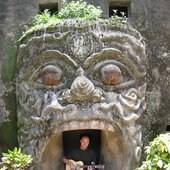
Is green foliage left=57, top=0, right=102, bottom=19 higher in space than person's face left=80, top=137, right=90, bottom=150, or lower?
higher

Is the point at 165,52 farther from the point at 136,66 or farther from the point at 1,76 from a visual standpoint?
the point at 1,76

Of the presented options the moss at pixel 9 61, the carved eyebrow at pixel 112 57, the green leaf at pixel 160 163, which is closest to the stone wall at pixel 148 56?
the moss at pixel 9 61

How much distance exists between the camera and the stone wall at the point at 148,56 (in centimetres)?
625

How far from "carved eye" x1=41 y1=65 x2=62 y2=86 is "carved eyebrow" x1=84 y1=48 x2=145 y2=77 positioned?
1.21 ft

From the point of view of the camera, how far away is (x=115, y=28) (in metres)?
5.83

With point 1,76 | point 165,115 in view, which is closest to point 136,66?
point 165,115

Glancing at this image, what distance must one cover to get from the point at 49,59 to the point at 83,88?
66 cm

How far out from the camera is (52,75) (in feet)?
18.5

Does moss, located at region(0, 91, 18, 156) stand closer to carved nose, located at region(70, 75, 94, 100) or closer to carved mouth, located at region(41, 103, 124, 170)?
carved mouth, located at region(41, 103, 124, 170)

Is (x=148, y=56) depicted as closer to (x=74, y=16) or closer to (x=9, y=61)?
(x=74, y=16)

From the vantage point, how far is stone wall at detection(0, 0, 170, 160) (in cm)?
625

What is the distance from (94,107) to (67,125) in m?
0.41

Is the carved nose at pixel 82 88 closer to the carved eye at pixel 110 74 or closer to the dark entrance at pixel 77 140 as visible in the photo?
the carved eye at pixel 110 74

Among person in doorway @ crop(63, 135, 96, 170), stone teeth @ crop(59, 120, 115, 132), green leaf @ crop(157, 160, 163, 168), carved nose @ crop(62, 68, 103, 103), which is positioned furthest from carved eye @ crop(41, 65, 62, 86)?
green leaf @ crop(157, 160, 163, 168)
